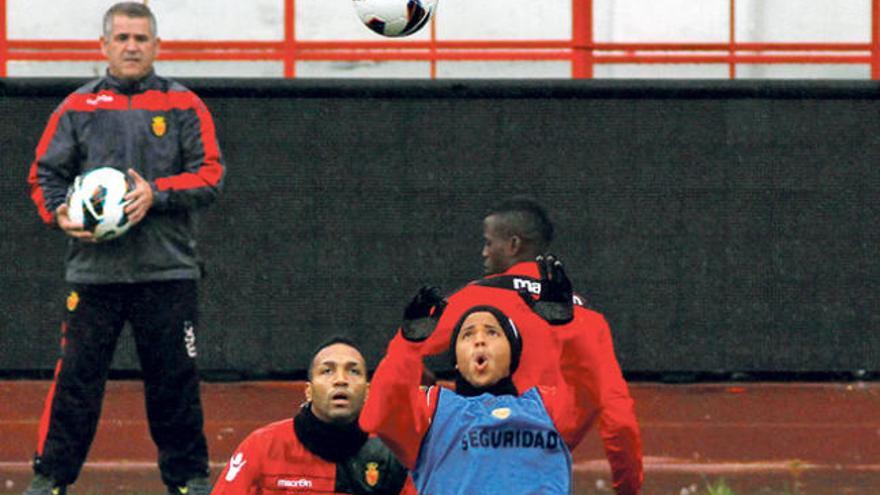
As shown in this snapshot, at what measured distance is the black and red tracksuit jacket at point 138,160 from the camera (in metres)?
9.10

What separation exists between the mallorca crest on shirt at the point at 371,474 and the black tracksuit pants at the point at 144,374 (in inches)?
63.4

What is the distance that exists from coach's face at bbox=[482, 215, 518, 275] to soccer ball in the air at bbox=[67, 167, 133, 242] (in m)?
1.49

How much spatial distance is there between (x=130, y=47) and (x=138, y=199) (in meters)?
0.62

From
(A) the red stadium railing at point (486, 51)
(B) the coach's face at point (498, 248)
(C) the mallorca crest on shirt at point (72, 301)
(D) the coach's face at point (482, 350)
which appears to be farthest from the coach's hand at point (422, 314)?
(A) the red stadium railing at point (486, 51)

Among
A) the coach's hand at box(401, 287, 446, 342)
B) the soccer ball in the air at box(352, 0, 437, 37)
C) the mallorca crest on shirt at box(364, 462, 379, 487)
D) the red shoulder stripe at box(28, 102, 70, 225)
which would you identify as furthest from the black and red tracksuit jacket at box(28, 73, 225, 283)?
the coach's hand at box(401, 287, 446, 342)

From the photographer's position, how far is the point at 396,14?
10.2 m

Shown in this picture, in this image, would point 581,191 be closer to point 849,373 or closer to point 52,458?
point 849,373

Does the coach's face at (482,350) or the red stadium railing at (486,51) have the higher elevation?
the red stadium railing at (486,51)

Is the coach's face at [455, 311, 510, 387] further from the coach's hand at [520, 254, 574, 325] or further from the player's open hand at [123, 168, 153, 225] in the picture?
the player's open hand at [123, 168, 153, 225]

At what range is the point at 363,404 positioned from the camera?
7.71 meters

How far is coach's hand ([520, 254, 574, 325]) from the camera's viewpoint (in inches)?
269

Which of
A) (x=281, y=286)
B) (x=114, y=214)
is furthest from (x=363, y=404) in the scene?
(x=281, y=286)

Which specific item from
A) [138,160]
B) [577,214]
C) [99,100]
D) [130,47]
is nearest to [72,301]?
[138,160]

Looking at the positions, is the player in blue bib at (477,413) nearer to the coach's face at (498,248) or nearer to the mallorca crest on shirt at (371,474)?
the mallorca crest on shirt at (371,474)
